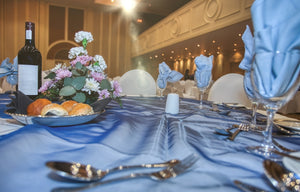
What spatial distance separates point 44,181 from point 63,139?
0.20 m

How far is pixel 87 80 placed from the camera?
77cm

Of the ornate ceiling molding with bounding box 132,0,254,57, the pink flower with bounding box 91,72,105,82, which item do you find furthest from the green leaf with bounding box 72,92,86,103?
the ornate ceiling molding with bounding box 132,0,254,57

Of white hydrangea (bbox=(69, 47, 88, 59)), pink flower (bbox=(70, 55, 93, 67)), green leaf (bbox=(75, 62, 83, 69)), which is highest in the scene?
white hydrangea (bbox=(69, 47, 88, 59))

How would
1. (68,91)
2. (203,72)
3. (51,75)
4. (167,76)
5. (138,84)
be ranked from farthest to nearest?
(138,84), (167,76), (203,72), (51,75), (68,91)

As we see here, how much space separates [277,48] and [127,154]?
384mm

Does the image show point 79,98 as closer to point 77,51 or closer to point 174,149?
point 77,51

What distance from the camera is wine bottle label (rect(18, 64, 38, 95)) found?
83 centimetres

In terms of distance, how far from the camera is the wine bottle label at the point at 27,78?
833 mm

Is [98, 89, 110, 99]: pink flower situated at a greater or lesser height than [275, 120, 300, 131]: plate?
greater

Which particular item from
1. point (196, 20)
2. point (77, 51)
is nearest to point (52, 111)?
point (77, 51)

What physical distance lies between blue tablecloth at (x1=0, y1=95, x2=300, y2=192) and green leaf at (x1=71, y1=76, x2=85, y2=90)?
7.1 inches

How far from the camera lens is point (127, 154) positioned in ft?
1.33

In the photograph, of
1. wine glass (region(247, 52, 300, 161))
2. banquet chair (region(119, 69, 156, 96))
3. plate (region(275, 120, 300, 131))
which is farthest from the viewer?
banquet chair (region(119, 69, 156, 96))

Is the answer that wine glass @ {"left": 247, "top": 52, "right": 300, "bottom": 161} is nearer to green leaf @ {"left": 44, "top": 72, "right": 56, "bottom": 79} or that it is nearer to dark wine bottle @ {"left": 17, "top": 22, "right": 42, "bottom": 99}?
green leaf @ {"left": 44, "top": 72, "right": 56, "bottom": 79}
